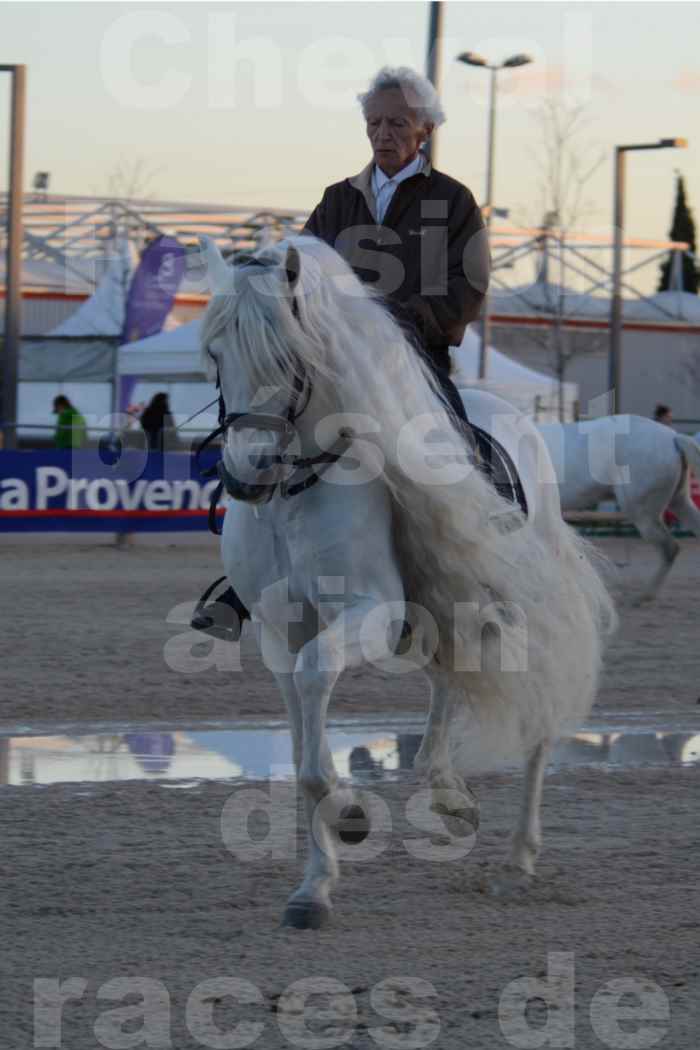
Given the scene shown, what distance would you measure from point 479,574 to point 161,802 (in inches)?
80.8

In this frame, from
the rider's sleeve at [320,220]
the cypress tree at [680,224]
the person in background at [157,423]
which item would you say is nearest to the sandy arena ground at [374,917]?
the rider's sleeve at [320,220]

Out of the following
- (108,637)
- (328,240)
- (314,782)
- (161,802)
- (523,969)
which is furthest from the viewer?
(108,637)

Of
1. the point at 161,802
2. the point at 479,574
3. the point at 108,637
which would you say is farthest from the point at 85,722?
the point at 479,574

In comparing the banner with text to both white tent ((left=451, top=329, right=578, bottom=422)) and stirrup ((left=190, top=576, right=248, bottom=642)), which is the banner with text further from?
stirrup ((left=190, top=576, right=248, bottom=642))

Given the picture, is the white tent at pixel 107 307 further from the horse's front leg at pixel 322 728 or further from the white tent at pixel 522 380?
the horse's front leg at pixel 322 728

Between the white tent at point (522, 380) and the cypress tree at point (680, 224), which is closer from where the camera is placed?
the white tent at point (522, 380)

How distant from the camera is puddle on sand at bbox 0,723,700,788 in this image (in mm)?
7730

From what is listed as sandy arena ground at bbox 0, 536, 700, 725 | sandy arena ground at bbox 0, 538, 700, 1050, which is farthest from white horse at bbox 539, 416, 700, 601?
sandy arena ground at bbox 0, 538, 700, 1050

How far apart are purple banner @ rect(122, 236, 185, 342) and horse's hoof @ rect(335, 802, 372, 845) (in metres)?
24.7

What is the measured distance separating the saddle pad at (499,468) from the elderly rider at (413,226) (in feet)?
0.51

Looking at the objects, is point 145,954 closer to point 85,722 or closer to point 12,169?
point 85,722

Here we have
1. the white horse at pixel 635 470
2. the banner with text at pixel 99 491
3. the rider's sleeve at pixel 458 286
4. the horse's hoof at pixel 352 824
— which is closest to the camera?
the horse's hoof at pixel 352 824

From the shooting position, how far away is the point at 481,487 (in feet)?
18.7

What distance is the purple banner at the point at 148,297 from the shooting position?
98.2ft
